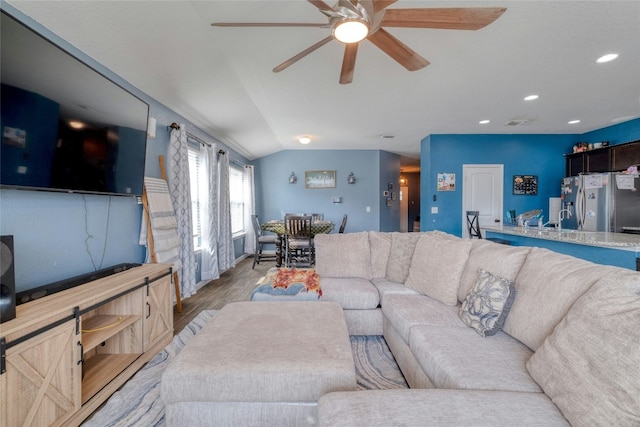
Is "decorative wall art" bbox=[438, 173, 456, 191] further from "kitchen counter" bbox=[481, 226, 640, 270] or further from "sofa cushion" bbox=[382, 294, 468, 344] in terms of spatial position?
"sofa cushion" bbox=[382, 294, 468, 344]

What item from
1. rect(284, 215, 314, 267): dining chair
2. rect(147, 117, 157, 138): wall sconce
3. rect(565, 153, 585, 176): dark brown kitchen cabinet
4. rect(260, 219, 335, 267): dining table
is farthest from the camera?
rect(565, 153, 585, 176): dark brown kitchen cabinet

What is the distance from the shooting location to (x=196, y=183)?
→ 380cm

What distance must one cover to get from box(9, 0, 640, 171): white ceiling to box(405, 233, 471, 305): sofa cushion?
1709mm

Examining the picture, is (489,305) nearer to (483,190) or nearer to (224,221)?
(224,221)

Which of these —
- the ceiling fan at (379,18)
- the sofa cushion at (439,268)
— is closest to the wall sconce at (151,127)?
the ceiling fan at (379,18)

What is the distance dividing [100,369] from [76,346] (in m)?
0.51

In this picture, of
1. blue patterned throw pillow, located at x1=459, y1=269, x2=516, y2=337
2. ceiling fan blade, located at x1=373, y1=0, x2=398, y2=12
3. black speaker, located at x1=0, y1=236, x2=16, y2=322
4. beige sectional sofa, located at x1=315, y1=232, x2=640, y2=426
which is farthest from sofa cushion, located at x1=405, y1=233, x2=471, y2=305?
black speaker, located at x1=0, y1=236, x2=16, y2=322

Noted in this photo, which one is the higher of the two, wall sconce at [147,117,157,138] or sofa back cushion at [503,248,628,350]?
wall sconce at [147,117,157,138]

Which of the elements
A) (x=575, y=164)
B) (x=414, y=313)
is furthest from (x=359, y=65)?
(x=575, y=164)

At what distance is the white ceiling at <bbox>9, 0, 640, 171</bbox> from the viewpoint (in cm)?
187

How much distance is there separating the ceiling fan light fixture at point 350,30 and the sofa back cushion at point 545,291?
1.68 meters

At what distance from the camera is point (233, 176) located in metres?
5.51

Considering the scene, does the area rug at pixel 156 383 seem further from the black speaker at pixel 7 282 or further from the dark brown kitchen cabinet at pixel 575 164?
the dark brown kitchen cabinet at pixel 575 164

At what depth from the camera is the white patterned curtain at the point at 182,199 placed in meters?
3.05
